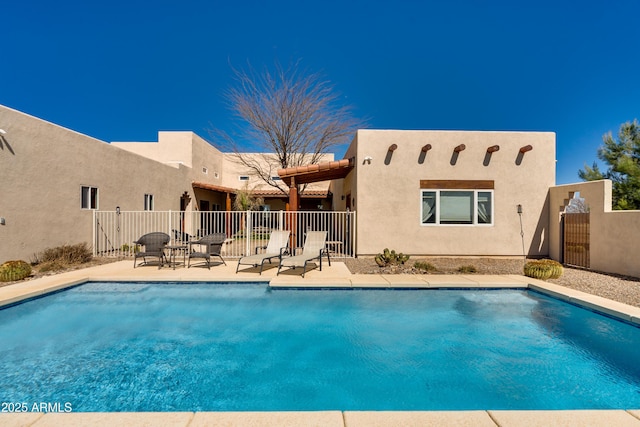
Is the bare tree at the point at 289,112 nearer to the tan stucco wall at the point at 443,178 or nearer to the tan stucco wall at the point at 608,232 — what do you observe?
the tan stucco wall at the point at 443,178

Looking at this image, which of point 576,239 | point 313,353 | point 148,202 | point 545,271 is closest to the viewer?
point 313,353

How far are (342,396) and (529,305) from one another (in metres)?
5.44

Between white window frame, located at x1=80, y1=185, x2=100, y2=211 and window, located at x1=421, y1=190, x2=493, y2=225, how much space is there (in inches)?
537

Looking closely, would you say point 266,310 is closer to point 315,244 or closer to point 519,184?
point 315,244

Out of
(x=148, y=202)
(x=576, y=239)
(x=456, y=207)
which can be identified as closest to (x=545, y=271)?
(x=576, y=239)

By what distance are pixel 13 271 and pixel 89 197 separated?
5.06 m

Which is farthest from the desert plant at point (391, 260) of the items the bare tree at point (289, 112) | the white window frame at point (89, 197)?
the white window frame at point (89, 197)

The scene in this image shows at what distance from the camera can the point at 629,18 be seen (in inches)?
552

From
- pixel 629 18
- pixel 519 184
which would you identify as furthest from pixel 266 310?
pixel 629 18

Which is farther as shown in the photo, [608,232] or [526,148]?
[526,148]

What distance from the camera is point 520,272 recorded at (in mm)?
9172

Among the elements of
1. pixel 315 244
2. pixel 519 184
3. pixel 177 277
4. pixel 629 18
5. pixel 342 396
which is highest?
pixel 629 18

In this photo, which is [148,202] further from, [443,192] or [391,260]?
[443,192]

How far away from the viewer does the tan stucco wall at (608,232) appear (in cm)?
838
